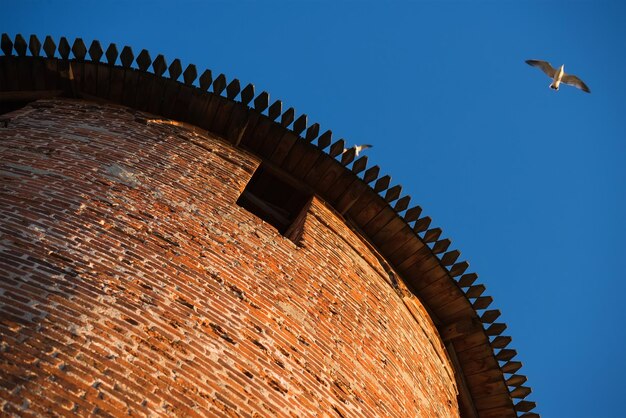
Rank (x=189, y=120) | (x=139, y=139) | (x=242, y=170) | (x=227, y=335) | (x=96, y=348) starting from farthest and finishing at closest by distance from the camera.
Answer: (x=189, y=120) → (x=242, y=170) → (x=139, y=139) → (x=227, y=335) → (x=96, y=348)

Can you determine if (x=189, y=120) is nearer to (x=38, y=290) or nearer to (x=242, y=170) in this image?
(x=242, y=170)

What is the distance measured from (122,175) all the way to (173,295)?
1.71 m

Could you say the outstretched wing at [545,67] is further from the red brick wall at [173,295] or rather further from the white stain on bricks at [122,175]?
the white stain on bricks at [122,175]

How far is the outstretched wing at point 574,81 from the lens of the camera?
10.2 meters

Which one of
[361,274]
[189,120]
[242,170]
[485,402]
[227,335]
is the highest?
[189,120]

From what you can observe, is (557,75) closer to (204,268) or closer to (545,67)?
(545,67)

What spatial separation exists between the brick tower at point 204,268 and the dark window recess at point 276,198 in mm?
27

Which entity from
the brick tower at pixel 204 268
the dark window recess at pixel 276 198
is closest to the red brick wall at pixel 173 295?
the brick tower at pixel 204 268

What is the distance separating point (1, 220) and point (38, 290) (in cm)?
91

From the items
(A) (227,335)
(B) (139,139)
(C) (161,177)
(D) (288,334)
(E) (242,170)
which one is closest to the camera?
(A) (227,335)

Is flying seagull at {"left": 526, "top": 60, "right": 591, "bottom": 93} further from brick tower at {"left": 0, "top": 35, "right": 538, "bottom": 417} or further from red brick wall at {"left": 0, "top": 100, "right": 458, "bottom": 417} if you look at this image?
red brick wall at {"left": 0, "top": 100, "right": 458, "bottom": 417}

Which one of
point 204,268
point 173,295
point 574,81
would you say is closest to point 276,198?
point 204,268

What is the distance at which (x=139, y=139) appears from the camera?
624 centimetres

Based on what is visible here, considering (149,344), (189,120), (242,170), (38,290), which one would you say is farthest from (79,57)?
(149,344)
